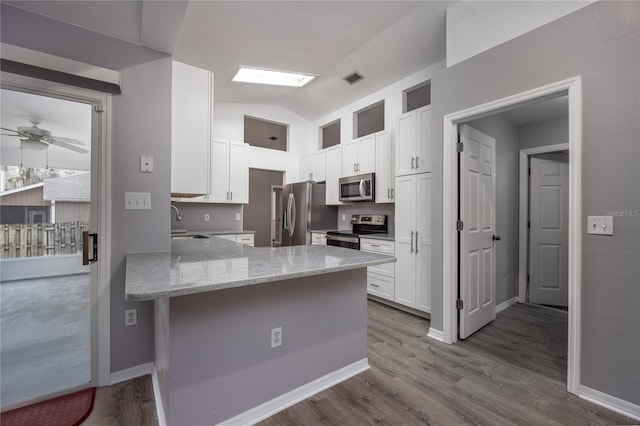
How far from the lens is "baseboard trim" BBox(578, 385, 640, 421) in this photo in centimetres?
160

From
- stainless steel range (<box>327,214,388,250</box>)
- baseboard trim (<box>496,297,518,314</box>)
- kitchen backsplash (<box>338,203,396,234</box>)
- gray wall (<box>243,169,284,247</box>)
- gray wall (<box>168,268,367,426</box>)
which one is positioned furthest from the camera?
gray wall (<box>243,169,284,247</box>)

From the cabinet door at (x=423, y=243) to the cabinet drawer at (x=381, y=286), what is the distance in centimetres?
39

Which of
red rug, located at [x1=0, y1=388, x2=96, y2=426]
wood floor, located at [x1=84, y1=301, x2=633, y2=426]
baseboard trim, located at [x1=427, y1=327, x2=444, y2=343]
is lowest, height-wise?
red rug, located at [x1=0, y1=388, x2=96, y2=426]

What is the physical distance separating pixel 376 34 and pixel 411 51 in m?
0.52

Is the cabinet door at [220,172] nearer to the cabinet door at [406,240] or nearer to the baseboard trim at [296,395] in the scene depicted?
the cabinet door at [406,240]

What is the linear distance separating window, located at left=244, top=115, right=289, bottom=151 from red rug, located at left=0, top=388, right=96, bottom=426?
4.53 m

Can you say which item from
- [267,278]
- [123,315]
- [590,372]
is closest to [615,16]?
[590,372]

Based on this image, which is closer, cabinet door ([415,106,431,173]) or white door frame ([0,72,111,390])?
white door frame ([0,72,111,390])

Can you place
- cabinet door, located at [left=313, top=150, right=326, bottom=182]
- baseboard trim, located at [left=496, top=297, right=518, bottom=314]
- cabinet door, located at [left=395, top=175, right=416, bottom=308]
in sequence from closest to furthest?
cabinet door, located at [left=395, top=175, right=416, bottom=308], baseboard trim, located at [left=496, top=297, right=518, bottom=314], cabinet door, located at [left=313, top=150, right=326, bottom=182]

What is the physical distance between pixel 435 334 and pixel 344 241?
1.80 meters

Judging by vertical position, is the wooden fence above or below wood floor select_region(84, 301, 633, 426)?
above

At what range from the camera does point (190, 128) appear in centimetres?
226

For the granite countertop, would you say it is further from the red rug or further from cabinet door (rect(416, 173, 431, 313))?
cabinet door (rect(416, 173, 431, 313))

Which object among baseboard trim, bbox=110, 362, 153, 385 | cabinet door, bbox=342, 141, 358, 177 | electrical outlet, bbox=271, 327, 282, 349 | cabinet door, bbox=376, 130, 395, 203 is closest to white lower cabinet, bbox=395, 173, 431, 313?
cabinet door, bbox=376, 130, 395, 203
